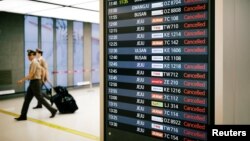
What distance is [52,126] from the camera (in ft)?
18.2

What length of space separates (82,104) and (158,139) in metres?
6.13

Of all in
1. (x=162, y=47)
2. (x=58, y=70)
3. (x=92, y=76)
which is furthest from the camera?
(x=92, y=76)

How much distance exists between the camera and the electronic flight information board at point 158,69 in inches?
68.6

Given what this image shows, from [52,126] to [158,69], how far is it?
13.5ft

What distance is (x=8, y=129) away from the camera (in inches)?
209

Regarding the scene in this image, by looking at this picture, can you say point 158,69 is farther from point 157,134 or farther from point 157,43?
point 157,134

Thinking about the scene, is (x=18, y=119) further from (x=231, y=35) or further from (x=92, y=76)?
(x=92, y=76)

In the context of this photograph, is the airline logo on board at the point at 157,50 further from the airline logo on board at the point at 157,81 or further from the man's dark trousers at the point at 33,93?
the man's dark trousers at the point at 33,93

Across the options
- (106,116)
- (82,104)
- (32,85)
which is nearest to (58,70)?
(82,104)

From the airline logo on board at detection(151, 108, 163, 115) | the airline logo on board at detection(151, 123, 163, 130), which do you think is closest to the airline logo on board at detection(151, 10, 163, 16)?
the airline logo on board at detection(151, 108, 163, 115)

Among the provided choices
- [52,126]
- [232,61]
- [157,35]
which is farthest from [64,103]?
[232,61]

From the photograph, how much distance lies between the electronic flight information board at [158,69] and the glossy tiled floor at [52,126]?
2.68 m

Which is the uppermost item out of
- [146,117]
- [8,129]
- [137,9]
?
[137,9]

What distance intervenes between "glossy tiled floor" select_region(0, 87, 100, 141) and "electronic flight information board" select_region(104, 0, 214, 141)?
2679 millimetres
